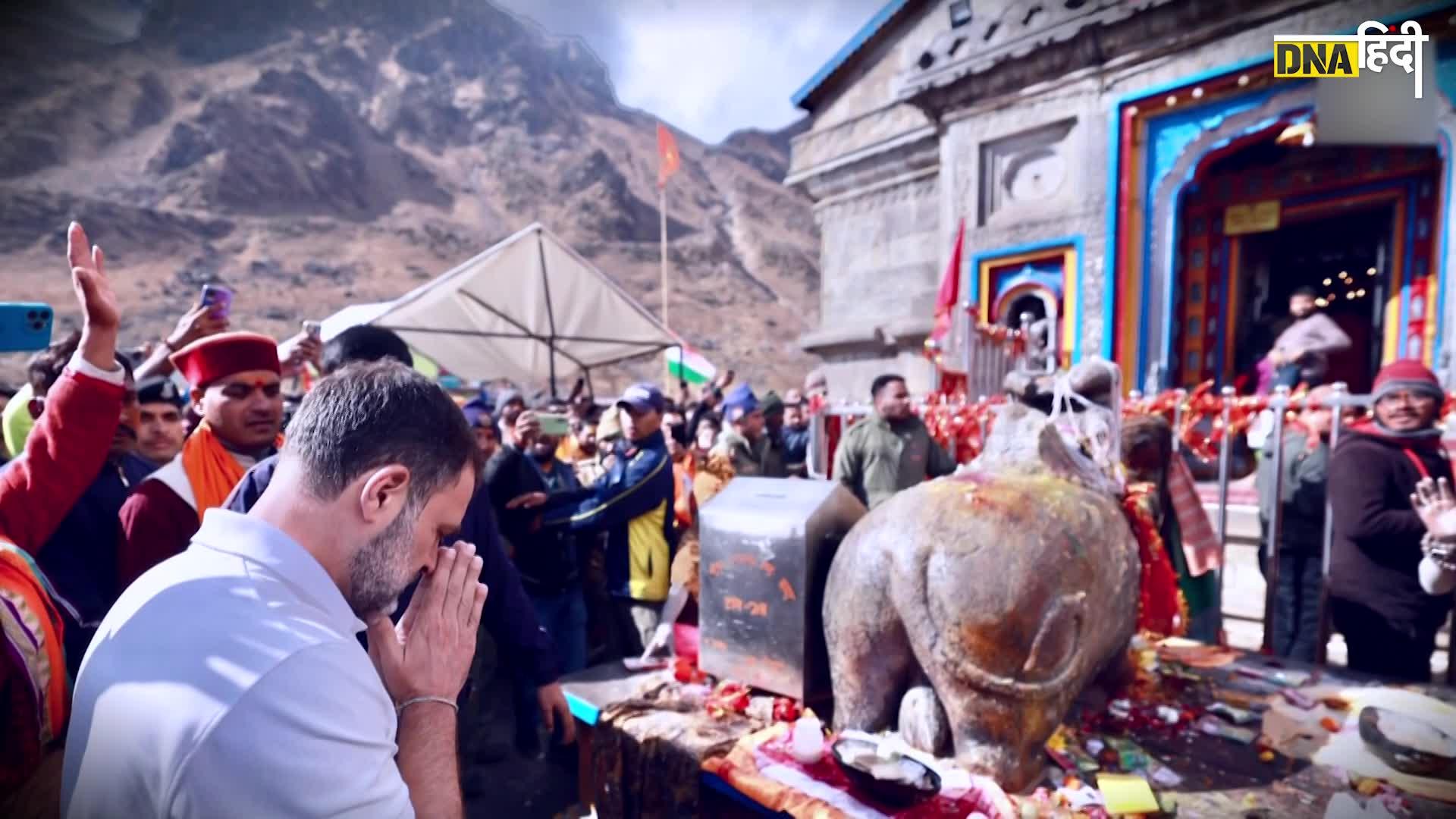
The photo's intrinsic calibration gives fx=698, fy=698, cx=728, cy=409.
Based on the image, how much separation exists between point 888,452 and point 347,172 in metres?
50.1

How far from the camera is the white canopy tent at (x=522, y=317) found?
686 cm

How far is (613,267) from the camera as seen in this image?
4350cm

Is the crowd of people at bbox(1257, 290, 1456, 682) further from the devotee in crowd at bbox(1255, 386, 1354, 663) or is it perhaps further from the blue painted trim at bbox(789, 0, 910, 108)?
the blue painted trim at bbox(789, 0, 910, 108)

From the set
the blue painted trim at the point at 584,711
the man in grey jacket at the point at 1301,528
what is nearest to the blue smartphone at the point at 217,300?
the blue painted trim at the point at 584,711

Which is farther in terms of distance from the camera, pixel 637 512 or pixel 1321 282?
pixel 1321 282

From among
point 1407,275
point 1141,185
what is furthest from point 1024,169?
point 1407,275

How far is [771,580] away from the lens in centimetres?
277

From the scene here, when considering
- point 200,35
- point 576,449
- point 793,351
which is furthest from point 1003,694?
point 200,35

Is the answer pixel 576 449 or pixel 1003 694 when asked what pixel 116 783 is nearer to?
pixel 1003 694

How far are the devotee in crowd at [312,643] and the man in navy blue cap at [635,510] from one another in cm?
261

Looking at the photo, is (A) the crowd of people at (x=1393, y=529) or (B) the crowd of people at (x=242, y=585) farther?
(A) the crowd of people at (x=1393, y=529)

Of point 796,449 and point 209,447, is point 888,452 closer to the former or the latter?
point 796,449

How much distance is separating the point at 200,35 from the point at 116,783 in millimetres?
69222

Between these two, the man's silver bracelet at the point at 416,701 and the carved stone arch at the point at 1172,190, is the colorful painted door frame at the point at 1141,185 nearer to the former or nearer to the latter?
the carved stone arch at the point at 1172,190
